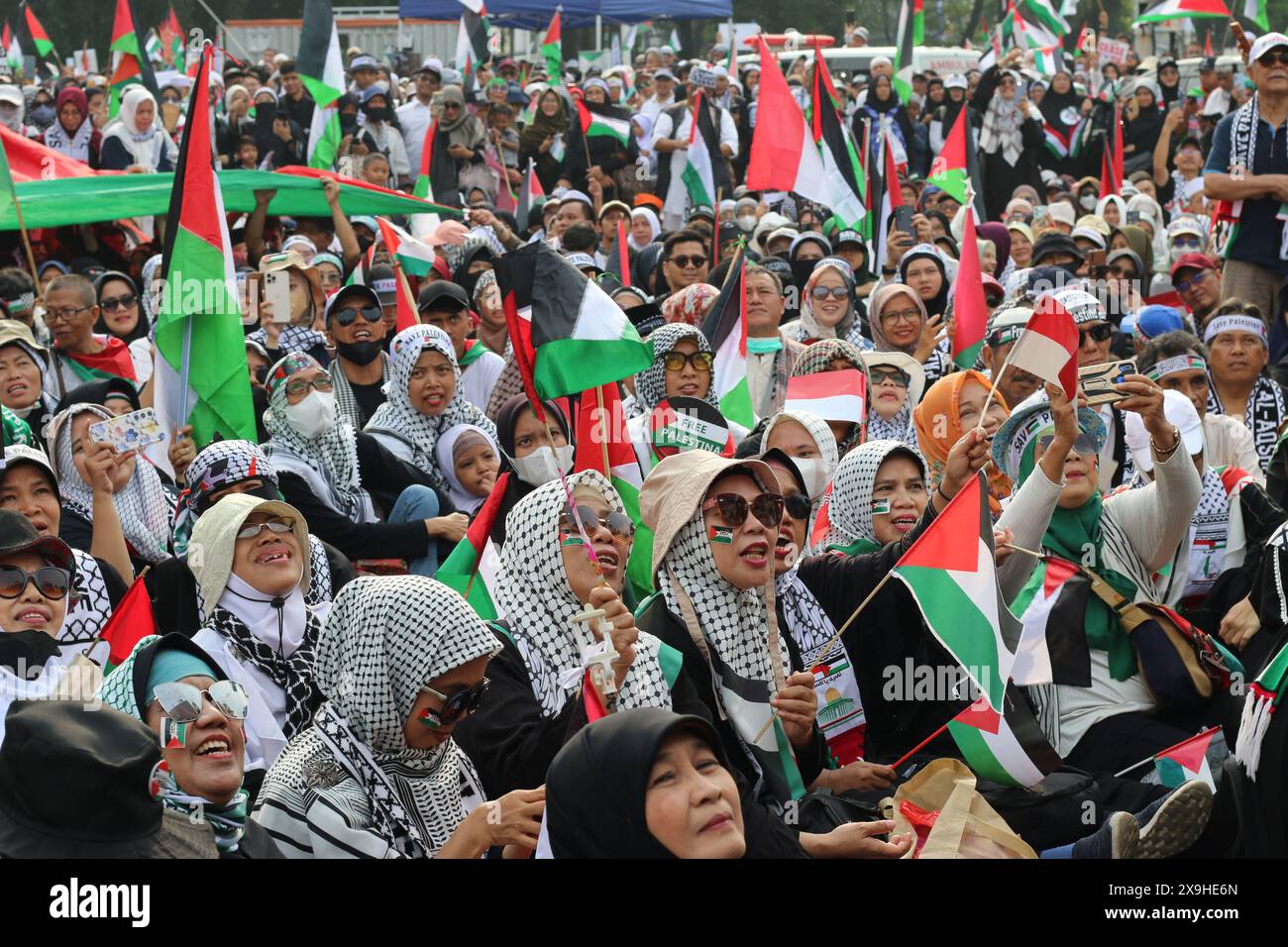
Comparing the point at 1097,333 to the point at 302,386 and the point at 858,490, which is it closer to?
the point at 858,490

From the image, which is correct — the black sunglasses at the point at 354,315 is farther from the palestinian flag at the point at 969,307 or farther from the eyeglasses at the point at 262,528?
the eyeglasses at the point at 262,528

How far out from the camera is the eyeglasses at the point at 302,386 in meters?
6.39

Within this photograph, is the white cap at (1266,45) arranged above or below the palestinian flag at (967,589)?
above

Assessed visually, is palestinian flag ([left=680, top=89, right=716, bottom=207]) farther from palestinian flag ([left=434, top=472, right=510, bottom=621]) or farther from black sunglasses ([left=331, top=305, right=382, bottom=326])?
palestinian flag ([left=434, top=472, right=510, bottom=621])

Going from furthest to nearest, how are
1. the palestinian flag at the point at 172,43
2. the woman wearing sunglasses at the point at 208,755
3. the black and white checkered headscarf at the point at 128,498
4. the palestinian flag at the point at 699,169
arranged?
the palestinian flag at the point at 172,43, the palestinian flag at the point at 699,169, the black and white checkered headscarf at the point at 128,498, the woman wearing sunglasses at the point at 208,755

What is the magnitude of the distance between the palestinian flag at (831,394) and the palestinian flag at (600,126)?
9.10 m

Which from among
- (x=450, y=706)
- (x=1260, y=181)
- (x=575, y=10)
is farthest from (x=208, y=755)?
(x=575, y=10)

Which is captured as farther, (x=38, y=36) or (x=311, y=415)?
(x=38, y=36)

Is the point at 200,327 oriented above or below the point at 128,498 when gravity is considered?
above

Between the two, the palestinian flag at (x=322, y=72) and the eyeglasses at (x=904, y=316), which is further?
the palestinian flag at (x=322, y=72)

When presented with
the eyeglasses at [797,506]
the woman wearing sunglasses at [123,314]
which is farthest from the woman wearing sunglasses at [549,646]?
the woman wearing sunglasses at [123,314]

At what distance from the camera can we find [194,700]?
3.60m

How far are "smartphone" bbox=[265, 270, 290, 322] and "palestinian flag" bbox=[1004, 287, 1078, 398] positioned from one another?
4.41m

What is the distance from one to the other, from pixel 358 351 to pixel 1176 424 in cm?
331
